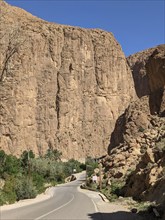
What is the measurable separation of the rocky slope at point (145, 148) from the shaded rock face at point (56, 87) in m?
38.1

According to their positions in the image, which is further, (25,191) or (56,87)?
(56,87)

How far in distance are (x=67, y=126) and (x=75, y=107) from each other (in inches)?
227

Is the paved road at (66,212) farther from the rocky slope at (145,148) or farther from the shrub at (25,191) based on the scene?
the shrub at (25,191)

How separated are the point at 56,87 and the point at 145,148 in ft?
232

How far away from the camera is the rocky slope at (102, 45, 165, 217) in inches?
858

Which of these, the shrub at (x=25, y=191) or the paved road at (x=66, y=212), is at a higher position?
the shrub at (x=25, y=191)

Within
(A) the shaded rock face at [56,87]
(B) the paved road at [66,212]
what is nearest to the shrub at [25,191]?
(B) the paved road at [66,212]

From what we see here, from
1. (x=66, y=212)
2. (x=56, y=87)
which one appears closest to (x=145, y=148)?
(x=66, y=212)

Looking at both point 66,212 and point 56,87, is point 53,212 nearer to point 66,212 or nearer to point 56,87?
point 66,212

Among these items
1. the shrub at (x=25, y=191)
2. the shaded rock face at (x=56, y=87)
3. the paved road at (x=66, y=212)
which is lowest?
the paved road at (x=66, y=212)

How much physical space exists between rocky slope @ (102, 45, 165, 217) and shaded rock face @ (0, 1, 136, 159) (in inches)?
1499

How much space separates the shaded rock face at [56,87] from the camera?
314 ft

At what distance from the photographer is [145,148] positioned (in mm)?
32844

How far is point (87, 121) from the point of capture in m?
102
